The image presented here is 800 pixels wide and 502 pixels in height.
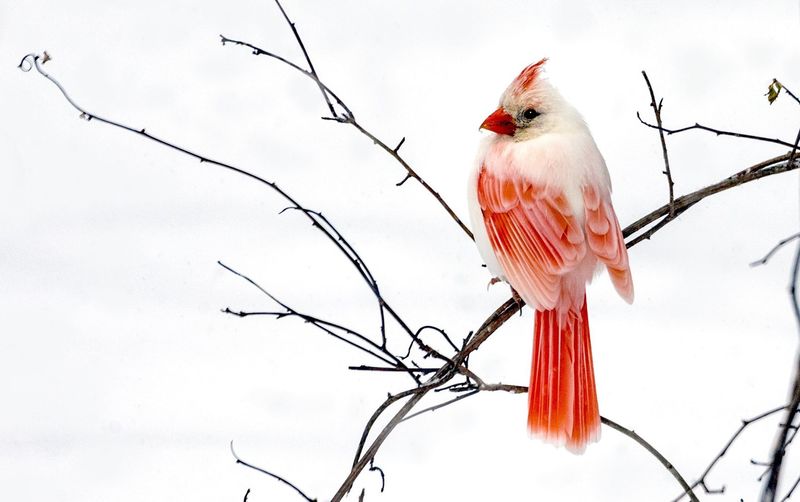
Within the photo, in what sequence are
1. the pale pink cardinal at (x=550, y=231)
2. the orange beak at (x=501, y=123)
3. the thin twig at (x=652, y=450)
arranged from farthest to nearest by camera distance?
1. the orange beak at (x=501, y=123)
2. the pale pink cardinal at (x=550, y=231)
3. the thin twig at (x=652, y=450)

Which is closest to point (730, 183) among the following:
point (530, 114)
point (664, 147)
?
point (664, 147)

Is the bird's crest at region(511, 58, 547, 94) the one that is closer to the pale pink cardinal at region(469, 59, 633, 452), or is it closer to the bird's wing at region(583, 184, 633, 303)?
the pale pink cardinal at region(469, 59, 633, 452)

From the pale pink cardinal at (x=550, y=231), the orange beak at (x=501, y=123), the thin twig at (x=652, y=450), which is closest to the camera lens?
the thin twig at (x=652, y=450)

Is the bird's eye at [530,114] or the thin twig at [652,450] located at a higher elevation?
the bird's eye at [530,114]

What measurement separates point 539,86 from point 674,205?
1.07 ft

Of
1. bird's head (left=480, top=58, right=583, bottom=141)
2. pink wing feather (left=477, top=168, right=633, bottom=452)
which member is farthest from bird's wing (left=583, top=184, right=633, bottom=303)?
bird's head (left=480, top=58, right=583, bottom=141)

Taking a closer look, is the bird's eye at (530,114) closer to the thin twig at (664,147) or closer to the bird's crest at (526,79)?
the bird's crest at (526,79)

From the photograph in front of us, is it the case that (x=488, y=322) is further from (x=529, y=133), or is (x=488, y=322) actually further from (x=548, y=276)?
(x=529, y=133)

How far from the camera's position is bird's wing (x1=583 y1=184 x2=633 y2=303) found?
1.48 metres

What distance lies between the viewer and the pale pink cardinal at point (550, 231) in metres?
1.43

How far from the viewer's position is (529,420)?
4.63 ft

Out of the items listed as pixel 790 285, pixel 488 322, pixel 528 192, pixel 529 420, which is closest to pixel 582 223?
pixel 528 192

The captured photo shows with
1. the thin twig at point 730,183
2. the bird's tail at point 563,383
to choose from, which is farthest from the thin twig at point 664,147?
the bird's tail at point 563,383

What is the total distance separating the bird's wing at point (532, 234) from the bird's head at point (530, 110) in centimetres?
11
